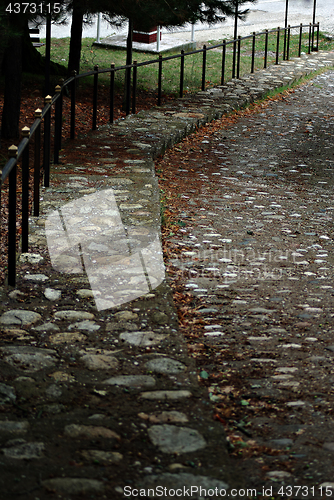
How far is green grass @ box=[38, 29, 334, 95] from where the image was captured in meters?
15.2

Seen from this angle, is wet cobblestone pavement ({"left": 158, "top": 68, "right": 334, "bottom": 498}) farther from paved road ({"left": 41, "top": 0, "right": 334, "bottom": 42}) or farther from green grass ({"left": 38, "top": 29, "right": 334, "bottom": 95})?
paved road ({"left": 41, "top": 0, "right": 334, "bottom": 42})

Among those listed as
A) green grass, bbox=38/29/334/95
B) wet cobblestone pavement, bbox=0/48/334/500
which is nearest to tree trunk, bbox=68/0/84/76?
green grass, bbox=38/29/334/95

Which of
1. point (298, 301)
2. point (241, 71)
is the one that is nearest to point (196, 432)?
point (298, 301)

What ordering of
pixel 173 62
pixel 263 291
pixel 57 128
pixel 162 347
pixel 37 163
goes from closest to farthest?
1. pixel 162 347
2. pixel 263 291
3. pixel 37 163
4. pixel 57 128
5. pixel 173 62

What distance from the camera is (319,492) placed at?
8.20ft

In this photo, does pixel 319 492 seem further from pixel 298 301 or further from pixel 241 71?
pixel 241 71

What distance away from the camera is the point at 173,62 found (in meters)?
19.2

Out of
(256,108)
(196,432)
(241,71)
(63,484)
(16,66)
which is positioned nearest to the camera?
(63,484)

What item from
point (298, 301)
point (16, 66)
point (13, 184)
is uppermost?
point (16, 66)

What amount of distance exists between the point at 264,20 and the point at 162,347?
2848cm

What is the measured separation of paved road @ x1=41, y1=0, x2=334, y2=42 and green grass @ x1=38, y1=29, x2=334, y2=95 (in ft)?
5.83

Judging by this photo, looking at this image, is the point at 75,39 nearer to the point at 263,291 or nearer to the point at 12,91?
the point at 12,91

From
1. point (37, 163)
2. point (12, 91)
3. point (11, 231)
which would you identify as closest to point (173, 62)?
point (12, 91)

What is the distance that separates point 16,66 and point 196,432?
7880 mm
